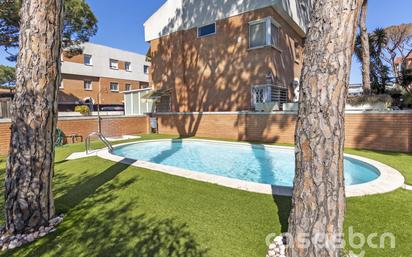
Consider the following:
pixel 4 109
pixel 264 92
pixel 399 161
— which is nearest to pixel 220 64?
pixel 264 92

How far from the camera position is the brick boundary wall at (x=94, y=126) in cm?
1389

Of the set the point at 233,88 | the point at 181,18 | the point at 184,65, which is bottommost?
the point at 233,88

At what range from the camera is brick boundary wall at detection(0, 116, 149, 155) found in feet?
45.6

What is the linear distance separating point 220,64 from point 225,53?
1009 mm

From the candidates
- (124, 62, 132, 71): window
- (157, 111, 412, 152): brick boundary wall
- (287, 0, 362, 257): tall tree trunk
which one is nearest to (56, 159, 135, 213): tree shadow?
(287, 0, 362, 257): tall tree trunk

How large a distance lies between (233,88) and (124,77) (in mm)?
30030

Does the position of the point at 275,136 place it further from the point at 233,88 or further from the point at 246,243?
the point at 246,243

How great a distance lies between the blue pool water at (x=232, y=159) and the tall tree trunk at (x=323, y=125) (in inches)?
244

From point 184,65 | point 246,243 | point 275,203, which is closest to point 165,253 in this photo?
point 246,243

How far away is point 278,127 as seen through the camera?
48.9ft

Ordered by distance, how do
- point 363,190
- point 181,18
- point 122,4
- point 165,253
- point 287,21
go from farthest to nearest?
point 122,4, point 181,18, point 287,21, point 363,190, point 165,253

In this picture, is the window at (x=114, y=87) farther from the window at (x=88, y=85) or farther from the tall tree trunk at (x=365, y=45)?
the tall tree trunk at (x=365, y=45)

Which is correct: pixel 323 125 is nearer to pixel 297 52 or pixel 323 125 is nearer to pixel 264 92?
pixel 264 92

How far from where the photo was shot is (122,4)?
2761 cm
